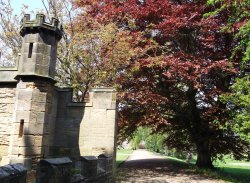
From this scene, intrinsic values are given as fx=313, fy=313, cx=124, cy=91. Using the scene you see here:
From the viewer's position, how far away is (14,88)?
395 inches

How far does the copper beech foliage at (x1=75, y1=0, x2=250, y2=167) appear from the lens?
15094 mm

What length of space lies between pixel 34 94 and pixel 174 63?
23.7ft

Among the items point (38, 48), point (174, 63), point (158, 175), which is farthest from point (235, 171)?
point (38, 48)

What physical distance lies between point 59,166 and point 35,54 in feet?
18.2

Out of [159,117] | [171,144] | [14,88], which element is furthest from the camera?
[171,144]

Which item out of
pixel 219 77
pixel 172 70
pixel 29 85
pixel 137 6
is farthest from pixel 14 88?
pixel 219 77

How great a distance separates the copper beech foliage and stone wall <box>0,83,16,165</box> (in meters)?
5.59

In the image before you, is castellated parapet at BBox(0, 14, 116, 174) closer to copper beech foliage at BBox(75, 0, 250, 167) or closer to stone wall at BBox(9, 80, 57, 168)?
stone wall at BBox(9, 80, 57, 168)

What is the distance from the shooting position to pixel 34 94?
9.43 m

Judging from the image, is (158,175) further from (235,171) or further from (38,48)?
(235,171)

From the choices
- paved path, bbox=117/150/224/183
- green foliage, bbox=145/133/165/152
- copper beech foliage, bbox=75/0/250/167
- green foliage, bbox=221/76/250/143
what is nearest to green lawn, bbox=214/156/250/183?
copper beech foliage, bbox=75/0/250/167

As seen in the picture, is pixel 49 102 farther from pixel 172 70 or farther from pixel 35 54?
pixel 172 70

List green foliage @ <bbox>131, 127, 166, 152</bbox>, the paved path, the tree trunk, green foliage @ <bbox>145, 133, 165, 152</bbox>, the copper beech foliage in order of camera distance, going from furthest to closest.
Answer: green foliage @ <bbox>131, 127, 166, 152</bbox>, green foliage @ <bbox>145, 133, 165, 152</bbox>, the tree trunk, the copper beech foliage, the paved path

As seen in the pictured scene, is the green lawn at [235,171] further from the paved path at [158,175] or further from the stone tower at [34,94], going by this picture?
the stone tower at [34,94]
